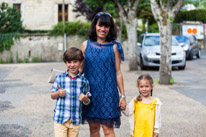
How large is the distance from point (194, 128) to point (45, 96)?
185 inches

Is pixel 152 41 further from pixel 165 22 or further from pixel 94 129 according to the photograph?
pixel 94 129

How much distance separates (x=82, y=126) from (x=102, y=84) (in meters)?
2.46

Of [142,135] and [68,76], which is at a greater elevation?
[68,76]

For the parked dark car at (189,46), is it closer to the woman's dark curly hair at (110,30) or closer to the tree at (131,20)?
the tree at (131,20)

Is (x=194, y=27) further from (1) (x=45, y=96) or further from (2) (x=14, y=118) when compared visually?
(2) (x=14, y=118)

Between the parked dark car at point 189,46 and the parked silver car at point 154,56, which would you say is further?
the parked dark car at point 189,46

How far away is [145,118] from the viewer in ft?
12.9

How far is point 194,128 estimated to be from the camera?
618 centimetres

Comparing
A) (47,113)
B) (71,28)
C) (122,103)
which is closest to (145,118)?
(122,103)

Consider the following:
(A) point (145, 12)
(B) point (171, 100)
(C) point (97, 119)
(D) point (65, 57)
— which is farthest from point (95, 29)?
(A) point (145, 12)

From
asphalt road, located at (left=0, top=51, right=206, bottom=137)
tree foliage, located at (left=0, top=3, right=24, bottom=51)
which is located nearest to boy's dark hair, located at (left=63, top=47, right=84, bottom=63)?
asphalt road, located at (left=0, top=51, right=206, bottom=137)

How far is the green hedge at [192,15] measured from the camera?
37.5 meters

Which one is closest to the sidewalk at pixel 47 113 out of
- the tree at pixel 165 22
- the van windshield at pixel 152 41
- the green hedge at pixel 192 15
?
the tree at pixel 165 22

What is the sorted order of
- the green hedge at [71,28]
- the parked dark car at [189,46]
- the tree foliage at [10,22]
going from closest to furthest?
the parked dark car at [189,46] → the green hedge at [71,28] → the tree foliage at [10,22]
